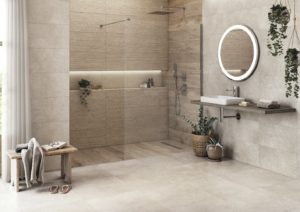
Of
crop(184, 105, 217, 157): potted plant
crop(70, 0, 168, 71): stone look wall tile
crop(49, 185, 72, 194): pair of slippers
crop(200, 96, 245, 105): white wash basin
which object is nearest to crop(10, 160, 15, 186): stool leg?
crop(49, 185, 72, 194): pair of slippers

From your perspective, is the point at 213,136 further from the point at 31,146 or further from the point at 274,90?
the point at 31,146

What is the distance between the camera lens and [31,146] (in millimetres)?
4637

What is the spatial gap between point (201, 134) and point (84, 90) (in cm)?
211

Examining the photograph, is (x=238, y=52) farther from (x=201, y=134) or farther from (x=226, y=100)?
(x=201, y=134)

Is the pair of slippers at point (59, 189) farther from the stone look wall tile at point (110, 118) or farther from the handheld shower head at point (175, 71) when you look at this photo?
the handheld shower head at point (175, 71)

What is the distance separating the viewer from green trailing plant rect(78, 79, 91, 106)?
6666mm

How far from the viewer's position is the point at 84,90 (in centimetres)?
668

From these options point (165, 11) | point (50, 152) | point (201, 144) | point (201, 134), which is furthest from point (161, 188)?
point (165, 11)

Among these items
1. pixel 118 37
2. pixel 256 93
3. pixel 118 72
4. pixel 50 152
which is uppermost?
pixel 118 37

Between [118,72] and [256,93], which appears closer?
[256,93]

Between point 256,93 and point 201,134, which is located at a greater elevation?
point 256,93

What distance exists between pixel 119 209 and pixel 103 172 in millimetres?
1418

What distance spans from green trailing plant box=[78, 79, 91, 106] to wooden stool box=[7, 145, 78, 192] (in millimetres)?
1781

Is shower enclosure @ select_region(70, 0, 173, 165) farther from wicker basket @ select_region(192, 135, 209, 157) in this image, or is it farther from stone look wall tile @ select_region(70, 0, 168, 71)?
wicker basket @ select_region(192, 135, 209, 157)
